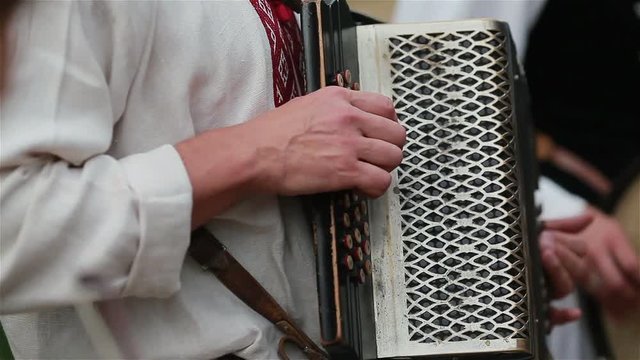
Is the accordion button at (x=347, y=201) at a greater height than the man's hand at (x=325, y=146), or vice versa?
the man's hand at (x=325, y=146)

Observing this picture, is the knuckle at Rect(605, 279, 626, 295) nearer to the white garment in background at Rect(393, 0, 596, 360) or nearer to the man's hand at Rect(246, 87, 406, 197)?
the white garment in background at Rect(393, 0, 596, 360)

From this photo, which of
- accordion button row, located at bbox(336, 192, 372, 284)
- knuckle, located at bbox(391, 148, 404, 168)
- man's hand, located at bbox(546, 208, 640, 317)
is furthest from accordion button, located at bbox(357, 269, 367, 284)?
man's hand, located at bbox(546, 208, 640, 317)

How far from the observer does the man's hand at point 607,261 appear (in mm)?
1949

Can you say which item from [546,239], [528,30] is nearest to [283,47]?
[546,239]

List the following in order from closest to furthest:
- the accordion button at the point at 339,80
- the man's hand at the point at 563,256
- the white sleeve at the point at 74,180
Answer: the white sleeve at the point at 74,180, the accordion button at the point at 339,80, the man's hand at the point at 563,256

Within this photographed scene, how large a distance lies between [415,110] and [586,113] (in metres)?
1.04

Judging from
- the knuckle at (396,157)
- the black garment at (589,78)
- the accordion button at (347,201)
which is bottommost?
the black garment at (589,78)

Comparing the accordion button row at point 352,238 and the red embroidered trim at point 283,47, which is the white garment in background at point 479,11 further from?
the accordion button row at point 352,238

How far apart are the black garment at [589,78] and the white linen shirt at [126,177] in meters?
1.14

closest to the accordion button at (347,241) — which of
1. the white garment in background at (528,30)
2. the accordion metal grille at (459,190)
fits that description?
the accordion metal grille at (459,190)

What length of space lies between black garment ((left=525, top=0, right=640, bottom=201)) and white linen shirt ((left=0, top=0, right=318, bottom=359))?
1144mm

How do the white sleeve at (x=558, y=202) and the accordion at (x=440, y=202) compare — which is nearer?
the accordion at (x=440, y=202)

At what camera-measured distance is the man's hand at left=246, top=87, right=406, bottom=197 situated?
1.18 meters

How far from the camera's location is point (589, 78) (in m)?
2.31
